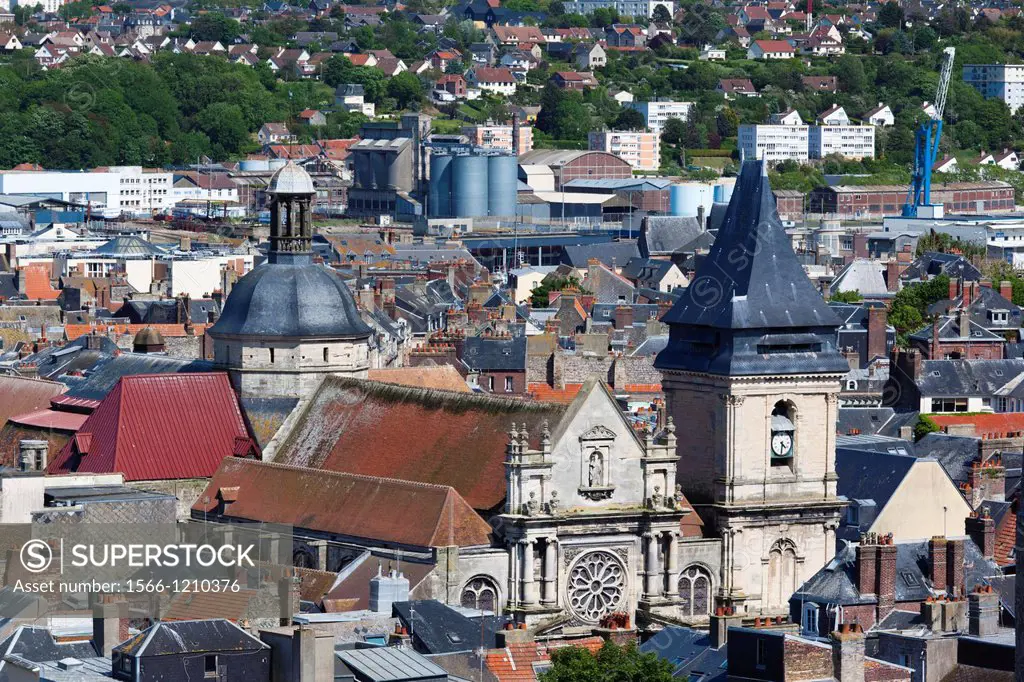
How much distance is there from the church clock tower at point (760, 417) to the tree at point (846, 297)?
78063mm

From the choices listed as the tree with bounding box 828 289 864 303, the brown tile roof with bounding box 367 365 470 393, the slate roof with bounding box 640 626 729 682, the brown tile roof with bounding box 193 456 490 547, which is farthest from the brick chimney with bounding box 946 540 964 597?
the tree with bounding box 828 289 864 303

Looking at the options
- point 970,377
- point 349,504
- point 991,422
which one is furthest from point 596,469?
point 970,377

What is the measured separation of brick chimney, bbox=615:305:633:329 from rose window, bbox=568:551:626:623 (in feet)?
224

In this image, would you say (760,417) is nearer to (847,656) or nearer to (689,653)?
(689,653)

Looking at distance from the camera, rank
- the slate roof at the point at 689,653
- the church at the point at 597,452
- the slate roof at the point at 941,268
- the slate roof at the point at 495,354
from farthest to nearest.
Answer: the slate roof at the point at 941,268 → the slate roof at the point at 495,354 → the church at the point at 597,452 → the slate roof at the point at 689,653

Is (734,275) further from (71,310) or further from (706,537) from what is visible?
(71,310)

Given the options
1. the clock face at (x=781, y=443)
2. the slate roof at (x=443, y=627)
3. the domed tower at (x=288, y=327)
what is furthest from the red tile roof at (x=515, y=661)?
the domed tower at (x=288, y=327)

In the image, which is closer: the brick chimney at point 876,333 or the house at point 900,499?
the house at point 900,499

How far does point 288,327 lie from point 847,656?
30186 mm

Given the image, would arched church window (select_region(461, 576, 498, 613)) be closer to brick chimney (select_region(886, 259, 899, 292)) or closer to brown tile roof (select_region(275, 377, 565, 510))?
brown tile roof (select_region(275, 377, 565, 510))

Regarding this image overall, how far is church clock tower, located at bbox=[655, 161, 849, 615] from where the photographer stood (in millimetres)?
72375

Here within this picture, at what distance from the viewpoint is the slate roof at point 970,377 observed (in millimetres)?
117125

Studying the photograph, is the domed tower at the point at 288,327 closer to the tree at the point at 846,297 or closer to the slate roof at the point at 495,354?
the slate roof at the point at 495,354

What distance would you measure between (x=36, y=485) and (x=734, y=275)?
1663cm
